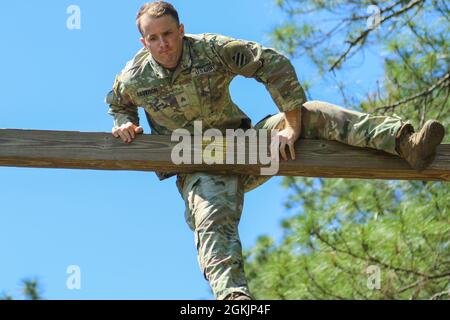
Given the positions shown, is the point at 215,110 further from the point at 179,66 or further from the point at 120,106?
the point at 120,106

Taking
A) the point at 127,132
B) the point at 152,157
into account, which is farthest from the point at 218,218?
the point at 127,132

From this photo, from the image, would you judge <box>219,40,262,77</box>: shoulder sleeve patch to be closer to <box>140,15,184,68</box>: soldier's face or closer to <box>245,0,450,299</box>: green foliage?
<box>140,15,184,68</box>: soldier's face

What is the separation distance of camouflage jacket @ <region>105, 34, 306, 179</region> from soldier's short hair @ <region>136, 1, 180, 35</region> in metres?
0.15

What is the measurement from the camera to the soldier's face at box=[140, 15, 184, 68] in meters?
3.88

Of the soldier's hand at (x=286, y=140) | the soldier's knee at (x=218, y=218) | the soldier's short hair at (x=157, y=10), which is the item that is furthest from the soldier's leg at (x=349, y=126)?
the soldier's short hair at (x=157, y=10)

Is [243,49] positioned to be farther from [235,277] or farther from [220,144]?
[235,277]

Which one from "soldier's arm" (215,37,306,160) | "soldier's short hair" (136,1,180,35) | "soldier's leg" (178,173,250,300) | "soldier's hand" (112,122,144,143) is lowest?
"soldier's leg" (178,173,250,300)

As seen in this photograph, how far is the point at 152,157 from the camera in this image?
152 inches

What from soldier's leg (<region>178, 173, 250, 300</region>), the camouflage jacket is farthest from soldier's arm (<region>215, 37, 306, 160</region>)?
soldier's leg (<region>178, 173, 250, 300</region>)

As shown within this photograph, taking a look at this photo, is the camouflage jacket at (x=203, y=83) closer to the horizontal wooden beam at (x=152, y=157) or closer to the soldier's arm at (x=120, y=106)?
the soldier's arm at (x=120, y=106)

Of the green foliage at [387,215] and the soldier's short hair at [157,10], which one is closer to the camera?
the soldier's short hair at [157,10]

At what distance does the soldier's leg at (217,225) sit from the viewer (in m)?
3.59

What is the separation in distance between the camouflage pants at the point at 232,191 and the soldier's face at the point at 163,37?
429mm

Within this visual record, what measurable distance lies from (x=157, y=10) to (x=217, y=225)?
783mm
